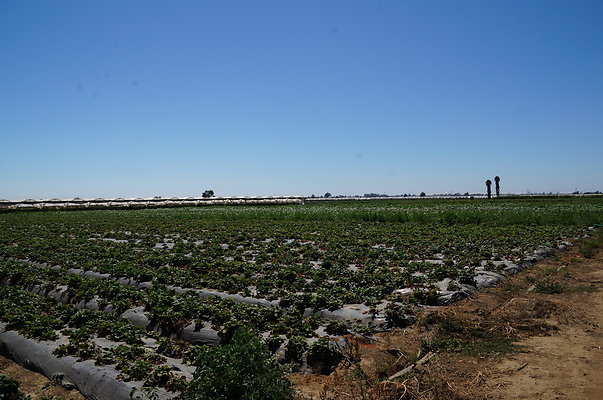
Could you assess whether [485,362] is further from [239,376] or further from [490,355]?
[239,376]

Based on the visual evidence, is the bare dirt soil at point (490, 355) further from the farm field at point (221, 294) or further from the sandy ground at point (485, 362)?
the farm field at point (221, 294)

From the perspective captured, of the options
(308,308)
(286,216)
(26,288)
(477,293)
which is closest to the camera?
(308,308)

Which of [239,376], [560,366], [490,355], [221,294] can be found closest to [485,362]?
[490,355]

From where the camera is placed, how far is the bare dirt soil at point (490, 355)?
4.86m

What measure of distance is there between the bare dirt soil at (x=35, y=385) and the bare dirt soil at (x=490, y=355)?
116 inches

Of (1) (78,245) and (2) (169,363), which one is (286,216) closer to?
(1) (78,245)

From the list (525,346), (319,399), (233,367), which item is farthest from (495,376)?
(233,367)

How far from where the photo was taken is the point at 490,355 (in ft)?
19.8

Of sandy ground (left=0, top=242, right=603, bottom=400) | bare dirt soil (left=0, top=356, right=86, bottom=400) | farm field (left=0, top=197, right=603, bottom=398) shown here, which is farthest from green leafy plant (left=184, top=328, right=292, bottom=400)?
bare dirt soil (left=0, top=356, right=86, bottom=400)

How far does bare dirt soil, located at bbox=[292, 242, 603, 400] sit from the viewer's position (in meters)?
4.86

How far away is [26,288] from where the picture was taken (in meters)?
10.9

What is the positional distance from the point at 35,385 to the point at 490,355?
20.9 ft

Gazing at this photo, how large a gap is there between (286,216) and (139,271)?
77.3ft

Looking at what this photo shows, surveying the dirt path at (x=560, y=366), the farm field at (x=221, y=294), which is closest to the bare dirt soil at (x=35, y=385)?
the farm field at (x=221, y=294)
